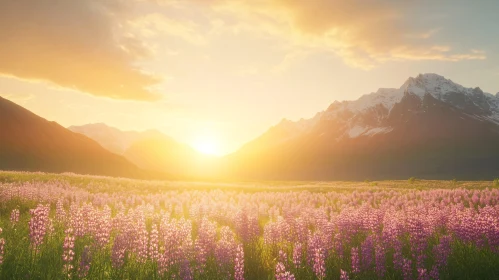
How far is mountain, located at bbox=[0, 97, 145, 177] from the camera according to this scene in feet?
449

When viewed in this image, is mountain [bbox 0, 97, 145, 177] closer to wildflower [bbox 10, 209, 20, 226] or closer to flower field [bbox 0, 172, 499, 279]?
wildflower [bbox 10, 209, 20, 226]

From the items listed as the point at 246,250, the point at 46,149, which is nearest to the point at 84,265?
the point at 246,250

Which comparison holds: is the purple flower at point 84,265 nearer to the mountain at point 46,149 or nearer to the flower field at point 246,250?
the flower field at point 246,250

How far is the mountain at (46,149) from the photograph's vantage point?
137 meters

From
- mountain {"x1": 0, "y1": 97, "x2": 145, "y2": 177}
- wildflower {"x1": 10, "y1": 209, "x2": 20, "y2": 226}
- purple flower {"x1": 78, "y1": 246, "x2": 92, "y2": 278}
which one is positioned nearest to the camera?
purple flower {"x1": 78, "y1": 246, "x2": 92, "y2": 278}

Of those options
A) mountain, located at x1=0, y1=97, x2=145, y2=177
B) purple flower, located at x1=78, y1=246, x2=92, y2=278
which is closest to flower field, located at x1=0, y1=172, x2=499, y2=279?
purple flower, located at x1=78, y1=246, x2=92, y2=278

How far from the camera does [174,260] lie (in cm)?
670

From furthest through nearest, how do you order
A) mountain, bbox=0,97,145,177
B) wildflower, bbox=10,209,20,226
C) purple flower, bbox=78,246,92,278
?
mountain, bbox=0,97,145,177
wildflower, bbox=10,209,20,226
purple flower, bbox=78,246,92,278

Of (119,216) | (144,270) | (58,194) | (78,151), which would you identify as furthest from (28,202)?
(78,151)

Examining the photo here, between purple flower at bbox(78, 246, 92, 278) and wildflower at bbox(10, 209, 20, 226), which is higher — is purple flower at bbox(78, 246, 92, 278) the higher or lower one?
the lower one

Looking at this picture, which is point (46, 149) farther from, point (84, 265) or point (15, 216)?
point (84, 265)

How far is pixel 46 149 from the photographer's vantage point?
147625mm

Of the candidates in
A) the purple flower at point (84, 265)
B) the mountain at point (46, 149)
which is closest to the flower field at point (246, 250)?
the purple flower at point (84, 265)

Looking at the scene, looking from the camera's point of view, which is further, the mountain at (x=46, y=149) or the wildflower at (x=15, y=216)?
the mountain at (x=46, y=149)
